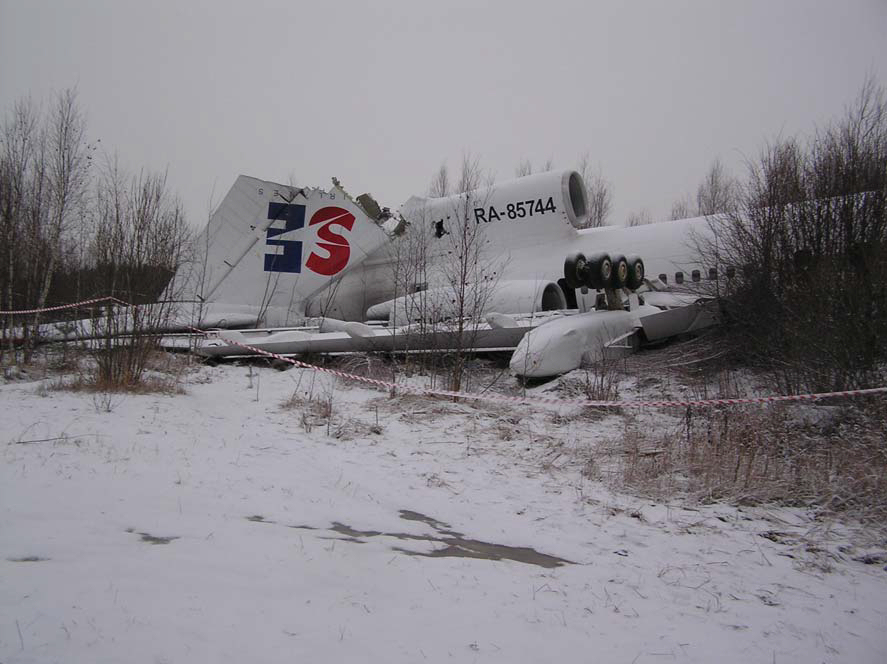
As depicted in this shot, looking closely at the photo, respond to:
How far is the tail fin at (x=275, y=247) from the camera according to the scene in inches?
452

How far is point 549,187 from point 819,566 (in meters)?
9.48

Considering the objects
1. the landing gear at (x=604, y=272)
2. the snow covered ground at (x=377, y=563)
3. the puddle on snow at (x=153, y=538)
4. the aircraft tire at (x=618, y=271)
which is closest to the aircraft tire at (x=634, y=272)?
the landing gear at (x=604, y=272)

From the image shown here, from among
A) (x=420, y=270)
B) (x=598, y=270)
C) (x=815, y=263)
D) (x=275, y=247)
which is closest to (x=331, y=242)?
(x=275, y=247)

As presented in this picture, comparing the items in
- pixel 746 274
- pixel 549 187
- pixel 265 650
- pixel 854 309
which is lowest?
pixel 265 650

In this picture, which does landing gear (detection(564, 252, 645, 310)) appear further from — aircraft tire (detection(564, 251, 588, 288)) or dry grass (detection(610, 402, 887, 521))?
dry grass (detection(610, 402, 887, 521))

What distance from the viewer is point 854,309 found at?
5.88 meters

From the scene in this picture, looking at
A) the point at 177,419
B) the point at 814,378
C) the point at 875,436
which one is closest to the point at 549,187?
the point at 814,378

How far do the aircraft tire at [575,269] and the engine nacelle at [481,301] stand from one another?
51.3 inches

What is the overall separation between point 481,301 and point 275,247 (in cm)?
522

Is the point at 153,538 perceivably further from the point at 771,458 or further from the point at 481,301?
the point at 481,301

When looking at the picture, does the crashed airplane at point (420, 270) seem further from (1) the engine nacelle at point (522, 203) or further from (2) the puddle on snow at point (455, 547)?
(2) the puddle on snow at point (455, 547)

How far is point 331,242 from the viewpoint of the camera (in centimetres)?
1196

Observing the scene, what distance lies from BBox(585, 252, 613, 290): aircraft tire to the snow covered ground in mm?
4041

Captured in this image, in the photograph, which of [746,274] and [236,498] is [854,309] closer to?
[746,274]
